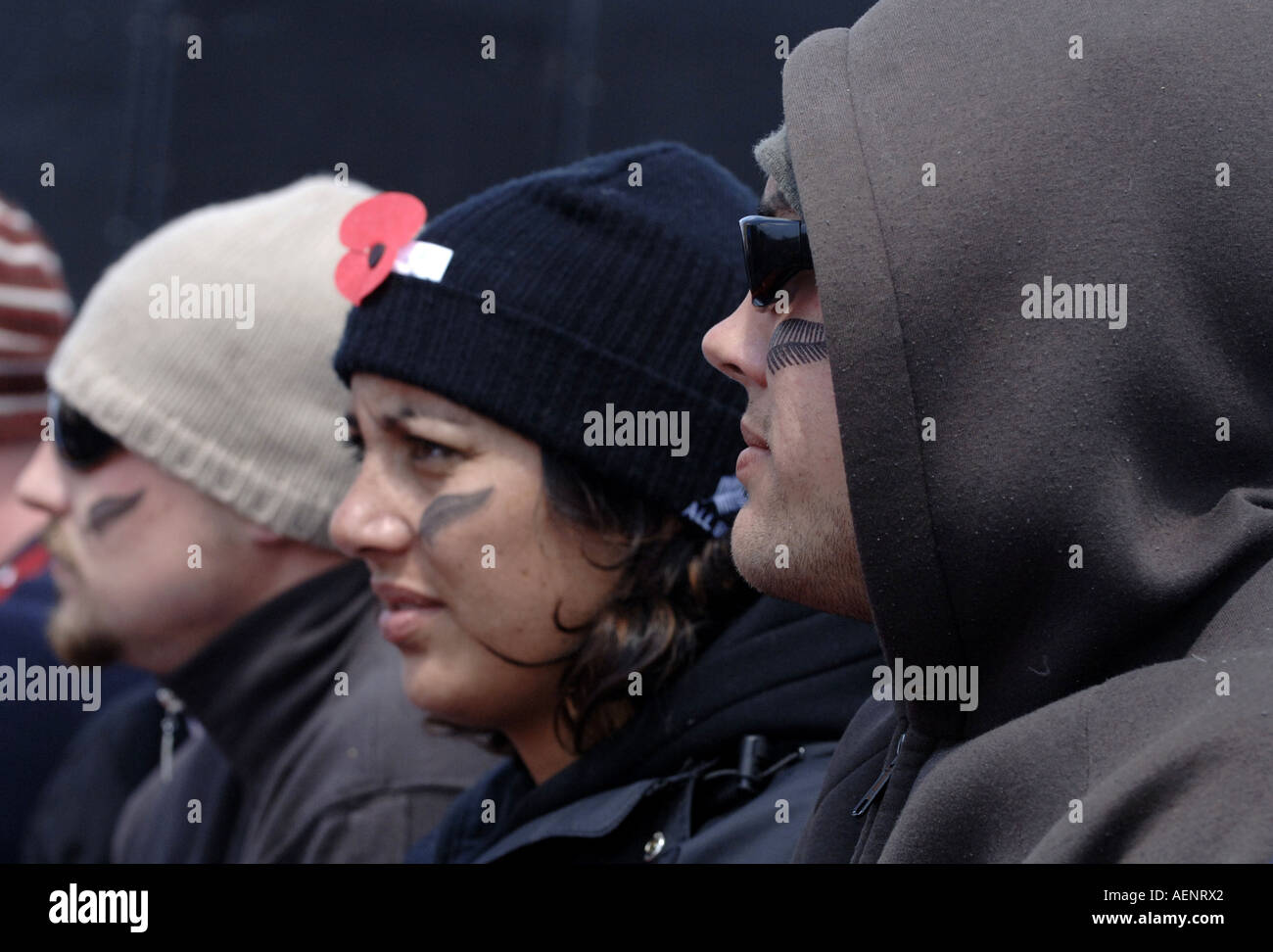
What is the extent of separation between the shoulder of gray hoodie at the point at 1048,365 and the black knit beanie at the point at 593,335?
2.90 ft

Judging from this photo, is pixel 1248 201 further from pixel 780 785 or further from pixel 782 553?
pixel 780 785

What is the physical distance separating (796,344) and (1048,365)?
314 mm

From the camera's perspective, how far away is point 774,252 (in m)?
1.70

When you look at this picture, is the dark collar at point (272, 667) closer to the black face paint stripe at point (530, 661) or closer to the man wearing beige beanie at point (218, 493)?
the man wearing beige beanie at point (218, 493)

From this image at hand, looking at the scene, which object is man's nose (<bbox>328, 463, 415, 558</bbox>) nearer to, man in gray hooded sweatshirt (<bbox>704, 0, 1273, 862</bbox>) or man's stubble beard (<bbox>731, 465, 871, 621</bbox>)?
man's stubble beard (<bbox>731, 465, 871, 621</bbox>)

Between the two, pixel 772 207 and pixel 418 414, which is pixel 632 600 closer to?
pixel 418 414

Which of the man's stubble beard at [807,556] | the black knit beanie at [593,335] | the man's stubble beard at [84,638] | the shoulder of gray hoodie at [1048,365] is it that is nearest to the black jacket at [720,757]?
the black knit beanie at [593,335]

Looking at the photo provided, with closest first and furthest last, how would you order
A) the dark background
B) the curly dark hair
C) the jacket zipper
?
the jacket zipper, the curly dark hair, the dark background

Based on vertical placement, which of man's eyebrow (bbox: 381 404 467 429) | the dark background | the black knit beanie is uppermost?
the dark background

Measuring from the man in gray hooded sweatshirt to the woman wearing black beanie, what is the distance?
2.43 ft

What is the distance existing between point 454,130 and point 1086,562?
3357mm

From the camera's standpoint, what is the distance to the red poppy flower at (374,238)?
257 cm

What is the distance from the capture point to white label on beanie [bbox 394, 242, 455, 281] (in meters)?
2.52

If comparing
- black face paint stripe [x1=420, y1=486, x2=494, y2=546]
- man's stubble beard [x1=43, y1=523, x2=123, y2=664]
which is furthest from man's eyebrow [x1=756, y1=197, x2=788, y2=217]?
man's stubble beard [x1=43, y1=523, x2=123, y2=664]
